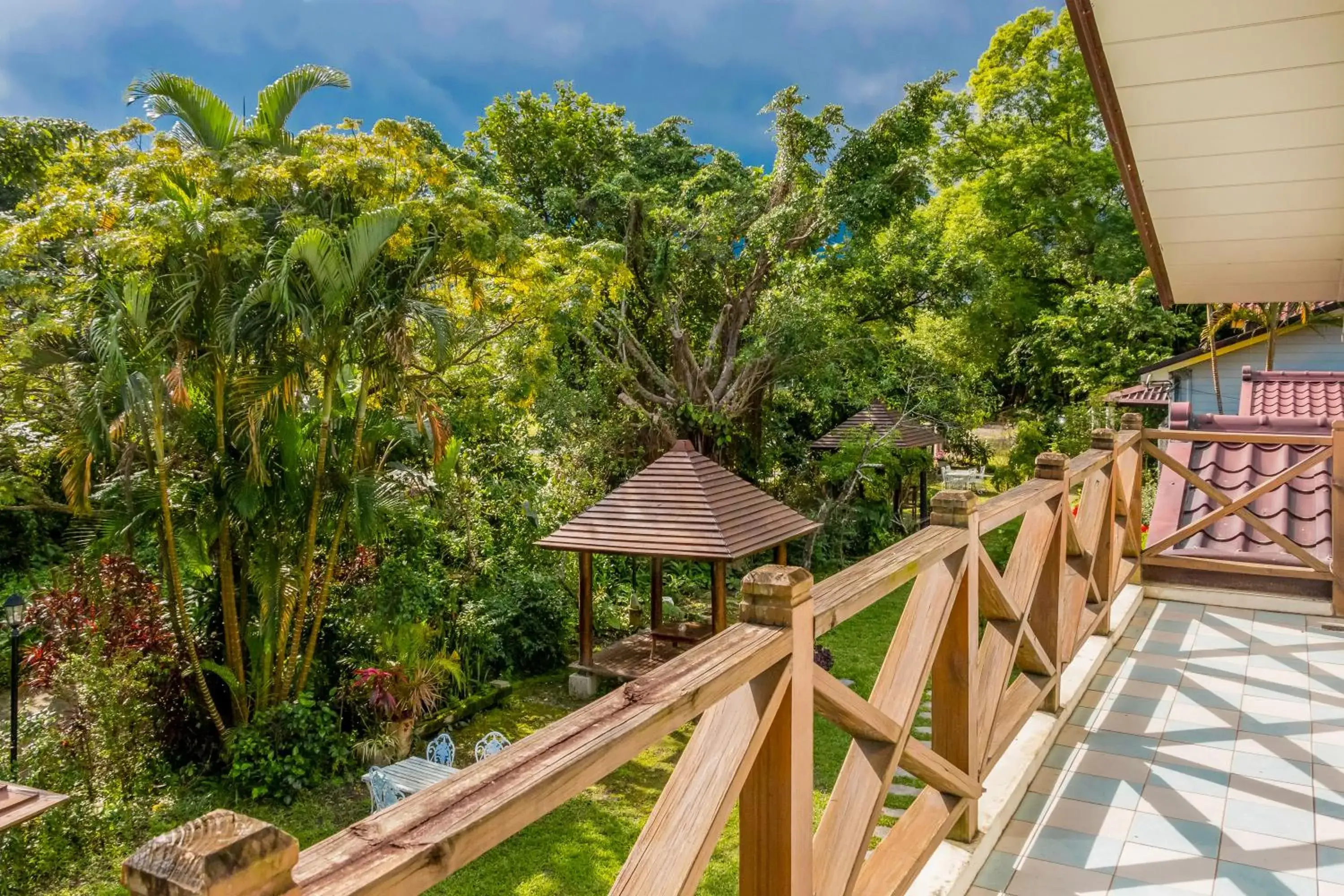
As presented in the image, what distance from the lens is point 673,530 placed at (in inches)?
304

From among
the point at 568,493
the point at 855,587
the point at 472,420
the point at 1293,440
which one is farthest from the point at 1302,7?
the point at 568,493

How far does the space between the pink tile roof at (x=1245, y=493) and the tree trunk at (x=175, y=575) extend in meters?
6.56

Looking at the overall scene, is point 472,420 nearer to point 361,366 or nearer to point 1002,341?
point 361,366

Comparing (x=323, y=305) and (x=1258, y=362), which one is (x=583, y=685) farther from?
(x=1258, y=362)

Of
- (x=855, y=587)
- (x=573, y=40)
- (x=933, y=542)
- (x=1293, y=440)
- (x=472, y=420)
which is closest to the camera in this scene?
(x=855, y=587)

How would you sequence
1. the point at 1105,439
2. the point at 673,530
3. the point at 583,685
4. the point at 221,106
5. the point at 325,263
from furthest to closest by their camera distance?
the point at 583,685 → the point at 673,530 → the point at 221,106 → the point at 325,263 → the point at 1105,439

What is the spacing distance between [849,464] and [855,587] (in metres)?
11.5

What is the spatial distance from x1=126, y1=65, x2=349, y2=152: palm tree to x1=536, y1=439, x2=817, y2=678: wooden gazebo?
15.0ft

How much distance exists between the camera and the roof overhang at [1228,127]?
272 cm

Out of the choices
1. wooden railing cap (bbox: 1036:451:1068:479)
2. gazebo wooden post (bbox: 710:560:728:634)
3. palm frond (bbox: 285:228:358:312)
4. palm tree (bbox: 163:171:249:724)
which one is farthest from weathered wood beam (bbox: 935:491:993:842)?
palm tree (bbox: 163:171:249:724)

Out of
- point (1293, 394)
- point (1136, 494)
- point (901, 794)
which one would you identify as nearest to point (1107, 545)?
point (1136, 494)

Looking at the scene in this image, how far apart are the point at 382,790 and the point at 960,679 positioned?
14.6 feet

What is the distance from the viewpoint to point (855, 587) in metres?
1.78

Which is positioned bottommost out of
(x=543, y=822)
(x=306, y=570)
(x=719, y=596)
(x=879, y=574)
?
(x=543, y=822)
